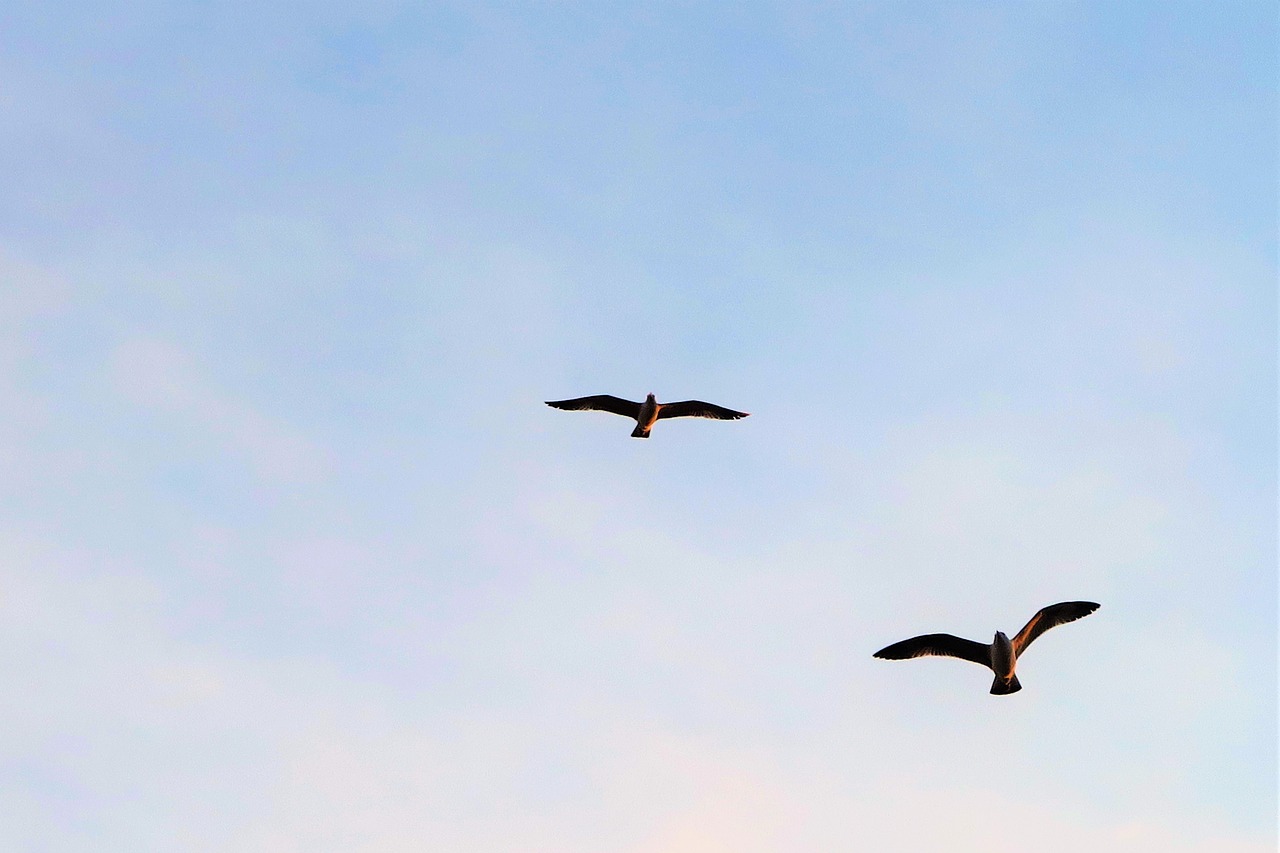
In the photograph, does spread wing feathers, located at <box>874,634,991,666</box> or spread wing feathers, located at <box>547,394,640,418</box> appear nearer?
spread wing feathers, located at <box>874,634,991,666</box>

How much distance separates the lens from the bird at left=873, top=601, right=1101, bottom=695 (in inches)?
1766

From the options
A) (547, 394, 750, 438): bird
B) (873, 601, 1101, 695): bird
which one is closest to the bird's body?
(547, 394, 750, 438): bird

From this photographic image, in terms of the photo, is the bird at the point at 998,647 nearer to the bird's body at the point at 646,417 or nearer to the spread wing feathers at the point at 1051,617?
the spread wing feathers at the point at 1051,617

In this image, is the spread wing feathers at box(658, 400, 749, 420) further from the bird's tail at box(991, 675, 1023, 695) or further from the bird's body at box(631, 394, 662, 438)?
the bird's tail at box(991, 675, 1023, 695)

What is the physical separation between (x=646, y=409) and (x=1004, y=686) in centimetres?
2153

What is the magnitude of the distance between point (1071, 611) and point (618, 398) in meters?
24.2

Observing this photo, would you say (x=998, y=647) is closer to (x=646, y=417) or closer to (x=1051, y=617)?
(x=1051, y=617)

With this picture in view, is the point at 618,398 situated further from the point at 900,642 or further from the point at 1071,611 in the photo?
the point at 1071,611

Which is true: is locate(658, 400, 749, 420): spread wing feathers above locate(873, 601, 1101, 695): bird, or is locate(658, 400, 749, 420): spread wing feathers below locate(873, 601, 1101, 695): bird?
above

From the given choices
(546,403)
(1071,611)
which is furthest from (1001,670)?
(546,403)

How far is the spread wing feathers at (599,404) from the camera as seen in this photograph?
5881 centimetres

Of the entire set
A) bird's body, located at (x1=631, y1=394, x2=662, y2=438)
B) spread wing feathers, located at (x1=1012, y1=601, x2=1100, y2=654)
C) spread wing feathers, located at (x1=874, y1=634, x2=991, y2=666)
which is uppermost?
bird's body, located at (x1=631, y1=394, x2=662, y2=438)

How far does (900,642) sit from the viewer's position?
46.2m

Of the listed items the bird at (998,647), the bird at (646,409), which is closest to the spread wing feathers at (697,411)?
the bird at (646,409)
